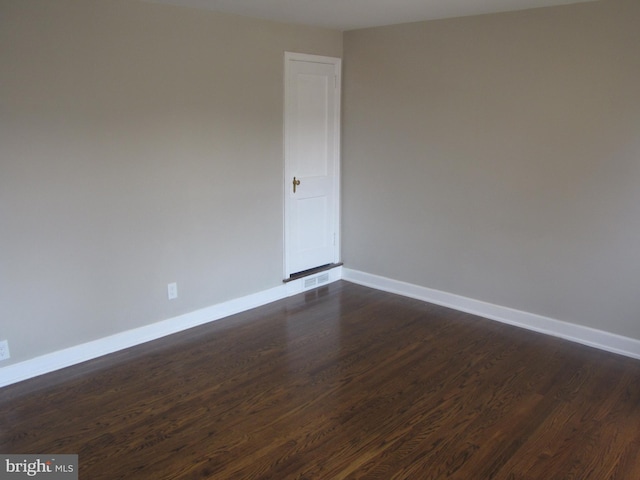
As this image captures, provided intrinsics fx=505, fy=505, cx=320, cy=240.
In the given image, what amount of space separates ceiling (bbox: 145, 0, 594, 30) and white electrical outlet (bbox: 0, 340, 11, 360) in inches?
95.9

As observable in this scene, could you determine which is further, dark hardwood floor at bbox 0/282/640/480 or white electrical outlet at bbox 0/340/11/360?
white electrical outlet at bbox 0/340/11/360

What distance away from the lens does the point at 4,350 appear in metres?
3.10

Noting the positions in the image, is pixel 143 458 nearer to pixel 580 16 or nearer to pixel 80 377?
pixel 80 377

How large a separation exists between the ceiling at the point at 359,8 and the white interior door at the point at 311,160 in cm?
49

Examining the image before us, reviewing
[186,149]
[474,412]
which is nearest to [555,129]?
[474,412]

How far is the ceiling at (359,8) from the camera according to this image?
137 inches

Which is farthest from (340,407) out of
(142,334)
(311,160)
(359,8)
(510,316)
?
(359,8)

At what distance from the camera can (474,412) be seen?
2883 millimetres

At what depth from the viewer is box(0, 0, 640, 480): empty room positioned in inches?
106

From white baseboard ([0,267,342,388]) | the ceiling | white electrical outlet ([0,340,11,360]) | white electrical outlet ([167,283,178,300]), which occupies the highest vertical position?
the ceiling

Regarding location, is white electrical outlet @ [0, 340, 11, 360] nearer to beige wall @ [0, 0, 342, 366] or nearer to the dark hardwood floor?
beige wall @ [0, 0, 342, 366]

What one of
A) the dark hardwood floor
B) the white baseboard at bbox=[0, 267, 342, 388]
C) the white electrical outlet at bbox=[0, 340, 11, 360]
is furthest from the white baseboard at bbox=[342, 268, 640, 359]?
the white electrical outlet at bbox=[0, 340, 11, 360]

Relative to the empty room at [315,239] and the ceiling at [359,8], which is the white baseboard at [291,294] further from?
the ceiling at [359,8]

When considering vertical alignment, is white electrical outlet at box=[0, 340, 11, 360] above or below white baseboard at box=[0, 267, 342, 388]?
above
